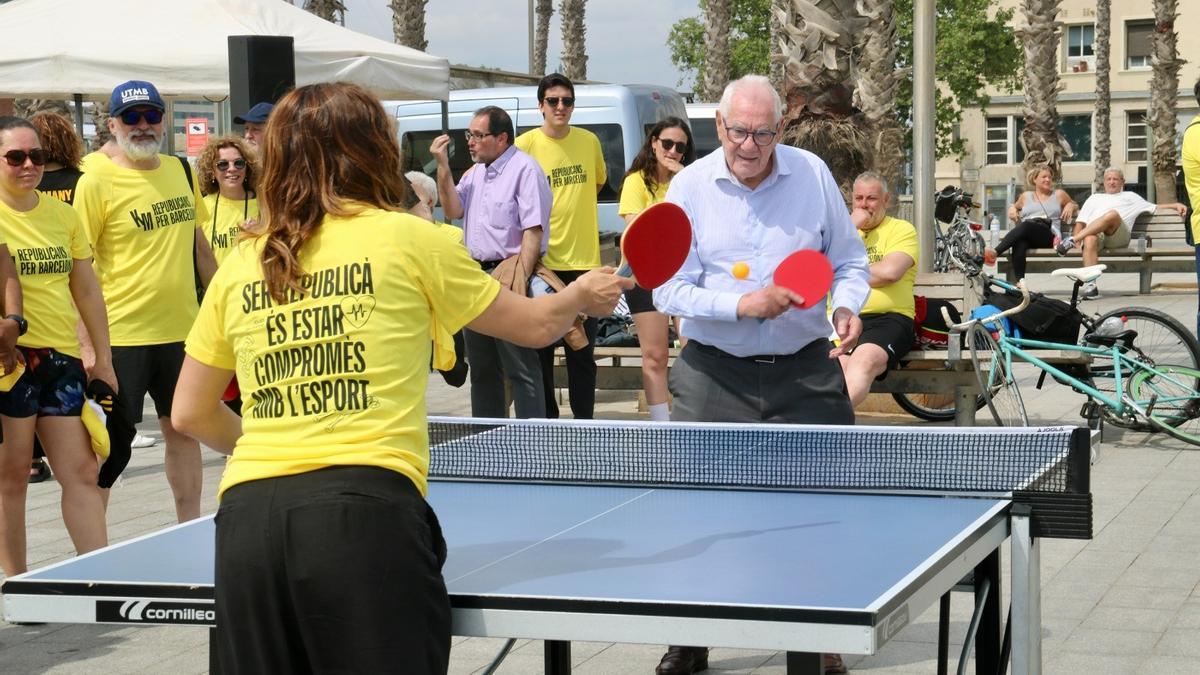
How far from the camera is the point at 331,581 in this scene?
296 centimetres

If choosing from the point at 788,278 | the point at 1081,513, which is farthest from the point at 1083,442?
the point at 788,278

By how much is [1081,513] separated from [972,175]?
227 ft

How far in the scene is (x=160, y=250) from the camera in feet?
23.3

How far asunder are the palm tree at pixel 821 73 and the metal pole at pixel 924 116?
0.53 m

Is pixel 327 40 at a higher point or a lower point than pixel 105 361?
higher

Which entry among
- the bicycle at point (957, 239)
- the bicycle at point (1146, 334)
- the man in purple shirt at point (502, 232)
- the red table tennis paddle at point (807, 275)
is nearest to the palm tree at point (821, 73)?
the bicycle at point (1146, 334)

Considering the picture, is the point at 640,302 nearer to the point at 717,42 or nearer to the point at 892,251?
the point at 892,251

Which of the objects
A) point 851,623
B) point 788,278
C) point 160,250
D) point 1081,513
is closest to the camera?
point 851,623

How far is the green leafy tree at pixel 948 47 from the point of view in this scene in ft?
182

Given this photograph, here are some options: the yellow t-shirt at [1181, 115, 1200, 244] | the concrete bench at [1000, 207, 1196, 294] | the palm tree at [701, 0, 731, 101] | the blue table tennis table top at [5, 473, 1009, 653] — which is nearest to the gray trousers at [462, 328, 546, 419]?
the yellow t-shirt at [1181, 115, 1200, 244]

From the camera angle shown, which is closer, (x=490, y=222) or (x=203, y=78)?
(x=490, y=222)

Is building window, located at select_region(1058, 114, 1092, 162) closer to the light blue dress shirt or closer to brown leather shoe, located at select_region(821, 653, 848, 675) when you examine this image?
the light blue dress shirt

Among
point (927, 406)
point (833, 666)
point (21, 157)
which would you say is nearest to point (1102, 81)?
point (927, 406)

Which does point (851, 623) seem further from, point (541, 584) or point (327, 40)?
point (327, 40)
